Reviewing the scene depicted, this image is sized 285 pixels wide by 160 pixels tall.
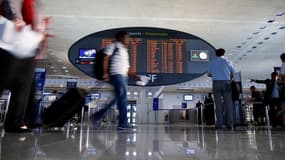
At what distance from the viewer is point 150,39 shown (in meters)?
6.73

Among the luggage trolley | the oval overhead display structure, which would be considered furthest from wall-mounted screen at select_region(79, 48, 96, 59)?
the luggage trolley

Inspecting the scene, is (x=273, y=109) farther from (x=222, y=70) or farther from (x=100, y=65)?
(x=100, y=65)

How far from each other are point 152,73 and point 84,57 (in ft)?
6.13

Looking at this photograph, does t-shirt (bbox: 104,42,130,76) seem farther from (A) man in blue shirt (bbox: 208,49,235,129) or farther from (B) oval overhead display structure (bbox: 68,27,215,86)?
(B) oval overhead display structure (bbox: 68,27,215,86)

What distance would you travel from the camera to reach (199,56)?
21.7 feet

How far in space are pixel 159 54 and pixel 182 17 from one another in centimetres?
145

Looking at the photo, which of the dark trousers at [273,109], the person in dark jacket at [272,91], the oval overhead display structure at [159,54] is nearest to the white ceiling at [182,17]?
the oval overhead display structure at [159,54]

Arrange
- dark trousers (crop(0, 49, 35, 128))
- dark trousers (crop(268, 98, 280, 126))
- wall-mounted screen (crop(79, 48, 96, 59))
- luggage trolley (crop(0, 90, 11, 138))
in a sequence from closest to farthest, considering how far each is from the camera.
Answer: dark trousers (crop(0, 49, 35, 128))
luggage trolley (crop(0, 90, 11, 138))
dark trousers (crop(268, 98, 280, 126))
wall-mounted screen (crop(79, 48, 96, 59))

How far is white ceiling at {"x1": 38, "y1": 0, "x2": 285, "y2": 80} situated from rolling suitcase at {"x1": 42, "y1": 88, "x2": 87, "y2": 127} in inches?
197

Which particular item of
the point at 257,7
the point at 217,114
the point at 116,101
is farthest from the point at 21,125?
the point at 257,7

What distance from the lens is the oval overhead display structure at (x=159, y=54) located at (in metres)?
6.50

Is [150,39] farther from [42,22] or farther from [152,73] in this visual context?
[42,22]

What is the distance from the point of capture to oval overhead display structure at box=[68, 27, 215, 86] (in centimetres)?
650

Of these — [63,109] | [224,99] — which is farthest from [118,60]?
[224,99]
